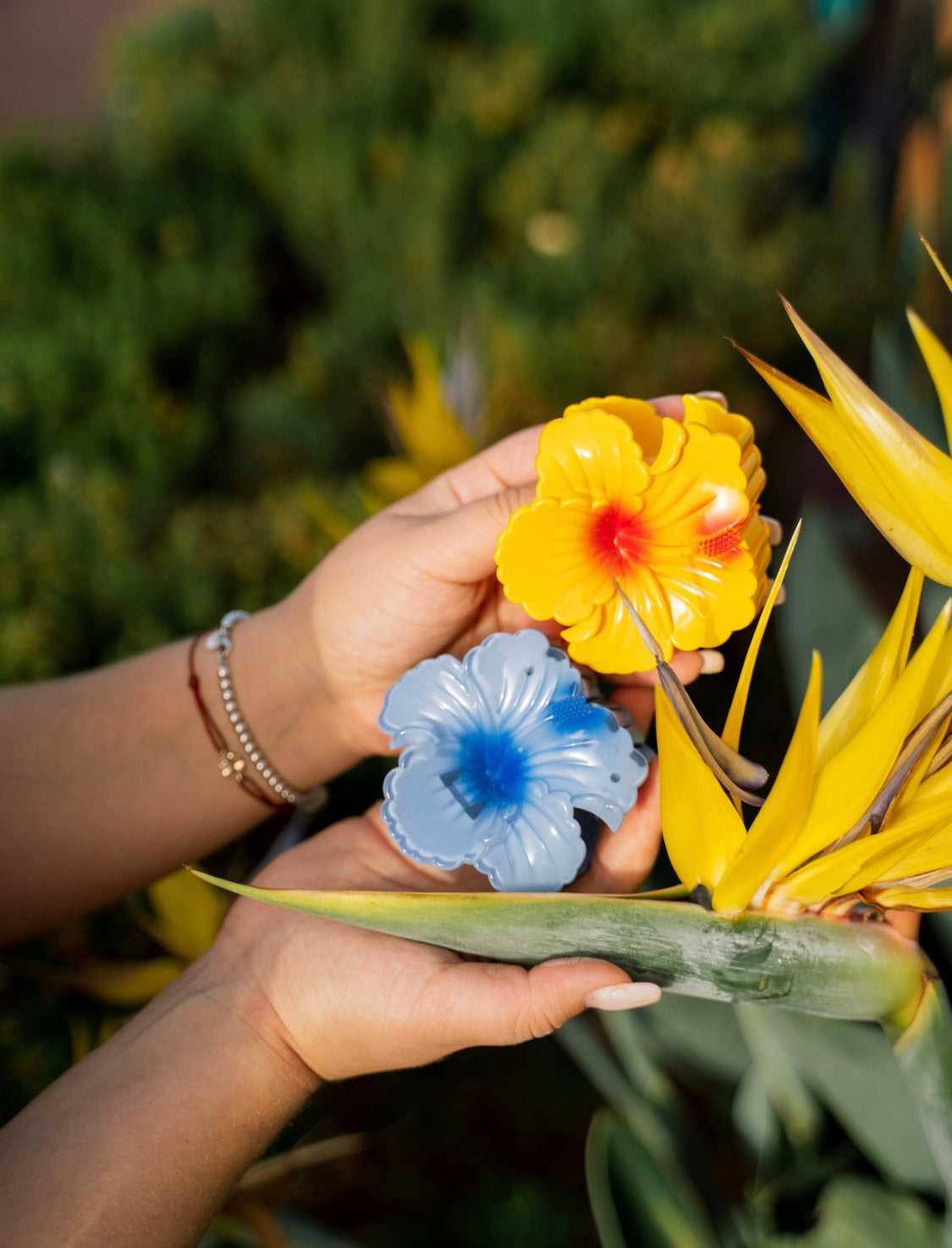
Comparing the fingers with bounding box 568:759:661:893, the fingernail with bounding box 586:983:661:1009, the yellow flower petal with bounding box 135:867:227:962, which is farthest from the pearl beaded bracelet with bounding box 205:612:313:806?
the fingernail with bounding box 586:983:661:1009

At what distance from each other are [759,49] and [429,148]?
86 centimetres

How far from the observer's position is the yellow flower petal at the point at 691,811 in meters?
0.58

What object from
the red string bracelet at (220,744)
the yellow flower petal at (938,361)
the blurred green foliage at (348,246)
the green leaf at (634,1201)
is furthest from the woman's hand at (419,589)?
the blurred green foliage at (348,246)

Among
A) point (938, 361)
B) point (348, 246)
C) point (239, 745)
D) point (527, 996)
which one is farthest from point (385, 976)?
point (348, 246)

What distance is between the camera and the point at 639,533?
0.70 metres

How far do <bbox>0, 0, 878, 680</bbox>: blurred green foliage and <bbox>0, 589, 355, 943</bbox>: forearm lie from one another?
0.44 m

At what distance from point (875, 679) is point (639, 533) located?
0.19 m

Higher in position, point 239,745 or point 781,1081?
point 239,745

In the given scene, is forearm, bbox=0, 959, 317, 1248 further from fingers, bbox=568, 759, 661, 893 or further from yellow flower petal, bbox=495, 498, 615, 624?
yellow flower petal, bbox=495, 498, 615, 624

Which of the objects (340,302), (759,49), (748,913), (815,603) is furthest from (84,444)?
(759,49)

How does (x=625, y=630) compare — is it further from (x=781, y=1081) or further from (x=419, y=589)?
(x=781, y=1081)

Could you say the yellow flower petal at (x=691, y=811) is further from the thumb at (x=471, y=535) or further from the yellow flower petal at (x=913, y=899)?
the thumb at (x=471, y=535)

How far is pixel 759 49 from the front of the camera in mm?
2309

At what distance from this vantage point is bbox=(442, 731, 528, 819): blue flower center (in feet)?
2.35
